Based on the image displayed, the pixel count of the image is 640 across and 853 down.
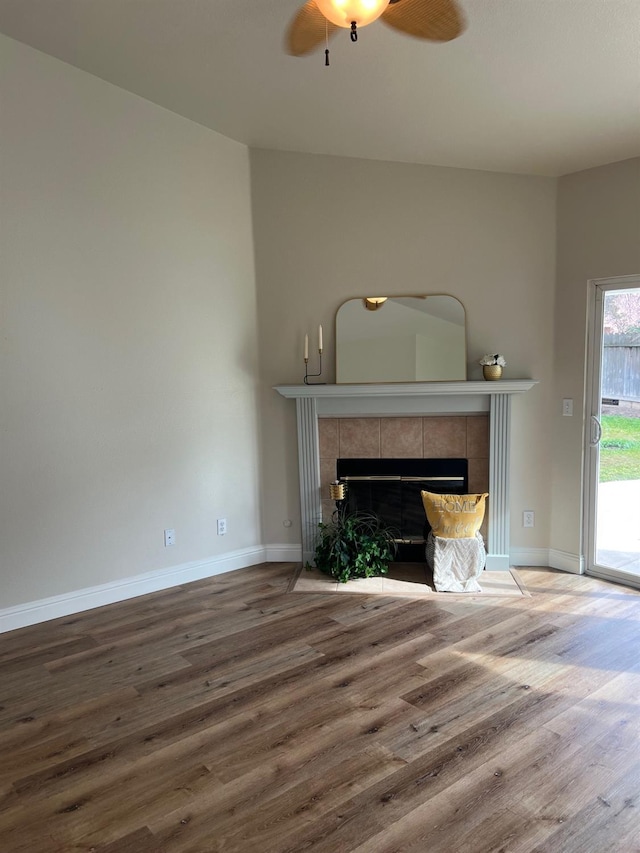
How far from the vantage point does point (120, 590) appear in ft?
12.2

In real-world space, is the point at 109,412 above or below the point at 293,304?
below

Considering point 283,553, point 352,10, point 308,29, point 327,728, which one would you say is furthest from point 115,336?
point 327,728

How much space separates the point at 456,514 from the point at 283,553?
1.37m

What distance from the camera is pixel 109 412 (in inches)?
143

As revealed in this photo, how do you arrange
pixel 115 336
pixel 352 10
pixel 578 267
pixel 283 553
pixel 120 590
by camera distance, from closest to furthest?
pixel 352 10, pixel 115 336, pixel 120 590, pixel 578 267, pixel 283 553

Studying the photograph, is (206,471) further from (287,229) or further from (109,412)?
(287,229)

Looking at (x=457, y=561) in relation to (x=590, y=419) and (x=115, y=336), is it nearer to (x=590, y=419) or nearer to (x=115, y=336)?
(x=590, y=419)

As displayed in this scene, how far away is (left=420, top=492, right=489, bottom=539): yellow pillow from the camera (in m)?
3.83

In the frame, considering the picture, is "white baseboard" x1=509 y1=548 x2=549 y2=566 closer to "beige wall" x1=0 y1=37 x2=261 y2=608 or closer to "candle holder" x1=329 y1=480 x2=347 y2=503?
"candle holder" x1=329 y1=480 x2=347 y2=503

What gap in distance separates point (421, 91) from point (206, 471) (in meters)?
2.67

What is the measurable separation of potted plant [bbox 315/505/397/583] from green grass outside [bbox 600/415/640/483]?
60.5 inches

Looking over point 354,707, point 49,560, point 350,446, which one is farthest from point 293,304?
point 354,707

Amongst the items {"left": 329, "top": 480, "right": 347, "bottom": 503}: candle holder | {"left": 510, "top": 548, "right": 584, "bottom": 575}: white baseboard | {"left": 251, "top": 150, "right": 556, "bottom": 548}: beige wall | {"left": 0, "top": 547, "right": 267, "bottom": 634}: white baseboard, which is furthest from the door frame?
{"left": 0, "top": 547, "right": 267, "bottom": 634}: white baseboard

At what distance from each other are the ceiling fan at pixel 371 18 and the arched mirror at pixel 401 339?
75.2 inches
